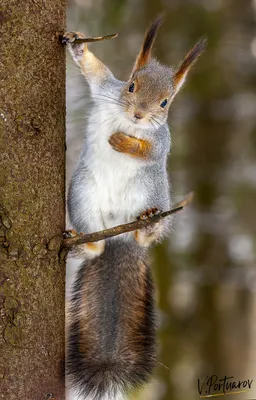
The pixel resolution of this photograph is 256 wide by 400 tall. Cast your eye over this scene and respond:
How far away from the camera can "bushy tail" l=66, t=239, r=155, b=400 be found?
4.23 ft

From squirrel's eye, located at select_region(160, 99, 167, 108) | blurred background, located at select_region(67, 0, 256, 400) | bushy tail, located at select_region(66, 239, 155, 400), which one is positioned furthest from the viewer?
blurred background, located at select_region(67, 0, 256, 400)

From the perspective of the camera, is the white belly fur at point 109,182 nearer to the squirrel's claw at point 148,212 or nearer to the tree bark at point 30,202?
the squirrel's claw at point 148,212

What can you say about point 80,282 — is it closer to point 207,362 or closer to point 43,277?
point 43,277

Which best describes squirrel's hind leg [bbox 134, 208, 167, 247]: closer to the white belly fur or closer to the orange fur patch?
the white belly fur

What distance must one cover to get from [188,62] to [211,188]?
8.52ft

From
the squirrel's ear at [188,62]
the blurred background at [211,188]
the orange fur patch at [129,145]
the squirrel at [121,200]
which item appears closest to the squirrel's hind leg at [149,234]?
the squirrel at [121,200]

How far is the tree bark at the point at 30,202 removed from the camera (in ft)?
3.43

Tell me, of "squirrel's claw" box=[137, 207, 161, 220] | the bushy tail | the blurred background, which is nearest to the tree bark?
the bushy tail

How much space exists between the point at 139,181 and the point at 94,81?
25 centimetres

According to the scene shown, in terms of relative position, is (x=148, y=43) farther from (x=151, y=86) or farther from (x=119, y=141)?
(x=119, y=141)

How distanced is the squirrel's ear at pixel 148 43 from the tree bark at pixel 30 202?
333 mm

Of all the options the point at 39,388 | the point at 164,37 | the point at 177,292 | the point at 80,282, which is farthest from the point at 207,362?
the point at 39,388

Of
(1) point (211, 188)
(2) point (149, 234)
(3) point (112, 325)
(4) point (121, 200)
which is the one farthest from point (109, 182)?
(1) point (211, 188)

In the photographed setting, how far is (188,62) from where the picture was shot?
4.79 feet
